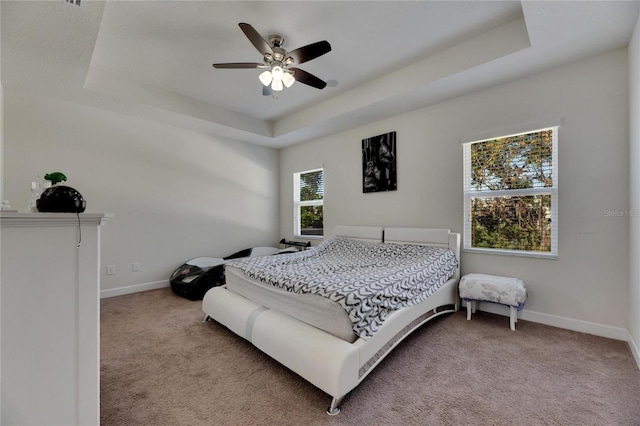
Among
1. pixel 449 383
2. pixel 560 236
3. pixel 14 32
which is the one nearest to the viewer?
pixel 449 383

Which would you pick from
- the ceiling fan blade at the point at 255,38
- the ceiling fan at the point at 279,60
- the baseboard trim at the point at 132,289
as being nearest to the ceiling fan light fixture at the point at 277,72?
the ceiling fan at the point at 279,60

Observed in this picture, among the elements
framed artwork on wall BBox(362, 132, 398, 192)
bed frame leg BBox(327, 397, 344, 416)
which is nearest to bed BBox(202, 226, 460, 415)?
bed frame leg BBox(327, 397, 344, 416)

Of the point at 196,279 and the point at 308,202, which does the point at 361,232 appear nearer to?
the point at 308,202

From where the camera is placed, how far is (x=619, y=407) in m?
1.56

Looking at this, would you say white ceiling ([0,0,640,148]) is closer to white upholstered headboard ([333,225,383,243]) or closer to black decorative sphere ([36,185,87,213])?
black decorative sphere ([36,185,87,213])

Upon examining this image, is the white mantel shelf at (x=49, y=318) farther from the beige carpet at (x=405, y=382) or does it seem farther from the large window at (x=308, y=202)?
the large window at (x=308, y=202)

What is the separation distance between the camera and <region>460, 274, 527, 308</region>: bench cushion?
8.27 ft

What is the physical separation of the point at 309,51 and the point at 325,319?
6.77 ft

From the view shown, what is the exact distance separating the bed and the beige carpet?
5.5 inches

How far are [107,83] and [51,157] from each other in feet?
3.78

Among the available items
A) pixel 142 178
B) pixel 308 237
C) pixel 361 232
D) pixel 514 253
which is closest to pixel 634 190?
pixel 514 253

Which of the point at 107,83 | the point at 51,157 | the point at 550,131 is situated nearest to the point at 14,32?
the point at 107,83

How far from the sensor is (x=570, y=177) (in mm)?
2586

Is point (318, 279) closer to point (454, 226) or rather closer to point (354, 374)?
point (354, 374)
